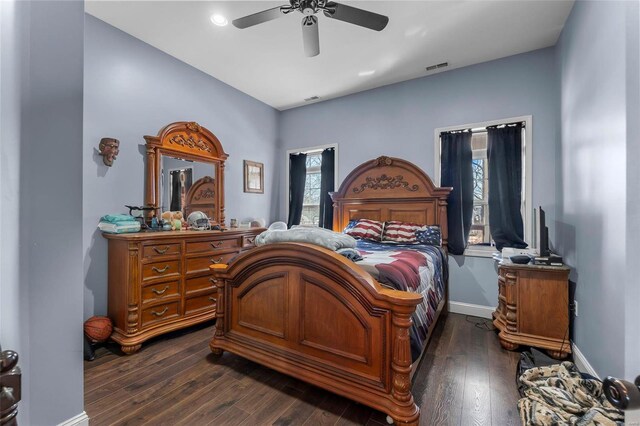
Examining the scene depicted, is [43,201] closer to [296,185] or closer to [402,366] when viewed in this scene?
[402,366]

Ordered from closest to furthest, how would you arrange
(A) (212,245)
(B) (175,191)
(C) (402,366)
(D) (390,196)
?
(C) (402,366) < (A) (212,245) < (B) (175,191) < (D) (390,196)

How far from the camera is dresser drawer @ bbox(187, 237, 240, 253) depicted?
113 inches

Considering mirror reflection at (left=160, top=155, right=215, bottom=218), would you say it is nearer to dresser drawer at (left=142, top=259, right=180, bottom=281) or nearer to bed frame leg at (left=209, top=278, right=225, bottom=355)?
dresser drawer at (left=142, top=259, right=180, bottom=281)

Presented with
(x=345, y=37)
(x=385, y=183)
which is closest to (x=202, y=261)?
(x=385, y=183)

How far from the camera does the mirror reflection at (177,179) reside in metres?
3.12

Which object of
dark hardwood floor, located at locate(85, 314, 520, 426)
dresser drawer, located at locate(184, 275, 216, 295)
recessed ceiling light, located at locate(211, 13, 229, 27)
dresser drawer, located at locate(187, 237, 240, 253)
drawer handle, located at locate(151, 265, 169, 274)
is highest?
recessed ceiling light, located at locate(211, 13, 229, 27)

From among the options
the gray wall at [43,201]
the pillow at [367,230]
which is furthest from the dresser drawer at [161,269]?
the pillow at [367,230]

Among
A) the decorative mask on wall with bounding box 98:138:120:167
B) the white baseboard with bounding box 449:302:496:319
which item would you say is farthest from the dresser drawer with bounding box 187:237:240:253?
the white baseboard with bounding box 449:302:496:319

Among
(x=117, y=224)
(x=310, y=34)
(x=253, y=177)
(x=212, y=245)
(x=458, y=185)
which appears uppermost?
(x=310, y=34)

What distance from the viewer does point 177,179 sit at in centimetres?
329

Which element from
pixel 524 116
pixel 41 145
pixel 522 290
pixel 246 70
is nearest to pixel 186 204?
pixel 246 70

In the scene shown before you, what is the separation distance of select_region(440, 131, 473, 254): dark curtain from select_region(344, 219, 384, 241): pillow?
35.2 inches

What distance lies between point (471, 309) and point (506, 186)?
1500 mm

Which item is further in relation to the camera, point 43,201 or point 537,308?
point 537,308
